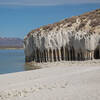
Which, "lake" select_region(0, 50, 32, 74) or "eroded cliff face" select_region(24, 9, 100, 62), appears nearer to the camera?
"lake" select_region(0, 50, 32, 74)

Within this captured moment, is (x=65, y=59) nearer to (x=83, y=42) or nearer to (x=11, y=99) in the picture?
(x=83, y=42)

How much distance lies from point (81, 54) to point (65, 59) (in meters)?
3.07

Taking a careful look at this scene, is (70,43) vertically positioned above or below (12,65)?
above

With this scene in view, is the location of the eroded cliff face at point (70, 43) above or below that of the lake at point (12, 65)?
above

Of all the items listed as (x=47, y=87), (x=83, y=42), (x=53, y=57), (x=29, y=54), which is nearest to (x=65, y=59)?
(x=53, y=57)

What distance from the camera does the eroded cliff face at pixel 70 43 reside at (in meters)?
31.7

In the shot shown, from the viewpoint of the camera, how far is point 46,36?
37.9 meters

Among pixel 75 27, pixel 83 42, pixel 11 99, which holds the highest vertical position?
pixel 75 27

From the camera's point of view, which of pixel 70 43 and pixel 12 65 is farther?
pixel 12 65

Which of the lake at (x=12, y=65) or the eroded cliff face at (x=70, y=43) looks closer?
the lake at (x=12, y=65)

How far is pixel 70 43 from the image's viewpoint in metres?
35.7

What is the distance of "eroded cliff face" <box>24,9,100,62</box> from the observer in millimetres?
31728

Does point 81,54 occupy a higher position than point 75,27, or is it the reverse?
point 75,27

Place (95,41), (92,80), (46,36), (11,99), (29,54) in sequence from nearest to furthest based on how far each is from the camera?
(11,99) < (92,80) < (95,41) < (46,36) < (29,54)
